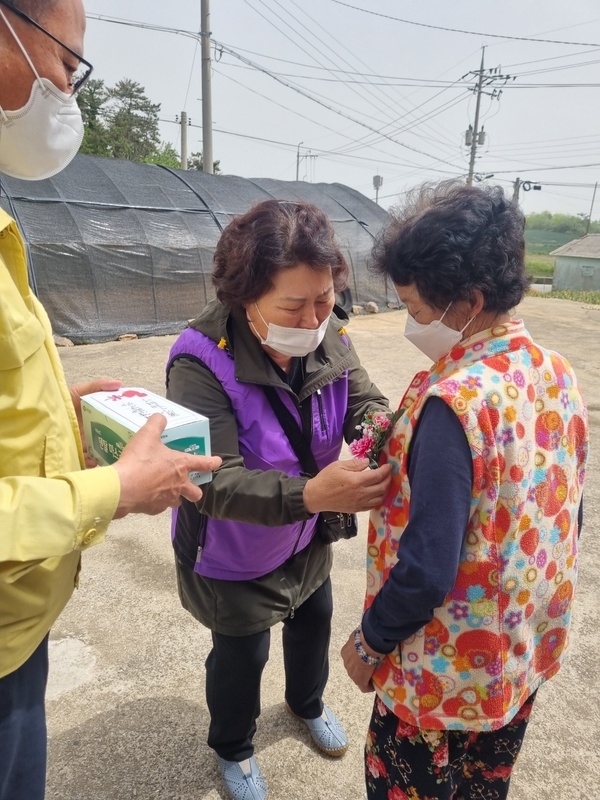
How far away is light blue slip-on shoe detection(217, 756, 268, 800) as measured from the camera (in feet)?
6.31

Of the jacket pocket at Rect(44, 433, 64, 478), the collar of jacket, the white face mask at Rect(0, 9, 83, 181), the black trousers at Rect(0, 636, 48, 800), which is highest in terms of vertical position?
the white face mask at Rect(0, 9, 83, 181)

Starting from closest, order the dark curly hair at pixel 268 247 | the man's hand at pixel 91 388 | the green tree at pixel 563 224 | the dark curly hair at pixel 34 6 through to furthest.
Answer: the dark curly hair at pixel 34 6 < the man's hand at pixel 91 388 < the dark curly hair at pixel 268 247 < the green tree at pixel 563 224

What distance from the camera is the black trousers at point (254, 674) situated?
6.05 ft

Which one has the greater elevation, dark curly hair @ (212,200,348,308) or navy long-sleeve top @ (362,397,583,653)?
dark curly hair @ (212,200,348,308)

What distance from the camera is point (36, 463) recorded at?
1.11 m

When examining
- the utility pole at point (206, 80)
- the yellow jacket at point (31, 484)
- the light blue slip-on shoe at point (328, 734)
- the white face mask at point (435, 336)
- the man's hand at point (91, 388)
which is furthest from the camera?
the utility pole at point (206, 80)

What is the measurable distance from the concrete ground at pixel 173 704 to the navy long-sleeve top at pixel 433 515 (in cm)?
122

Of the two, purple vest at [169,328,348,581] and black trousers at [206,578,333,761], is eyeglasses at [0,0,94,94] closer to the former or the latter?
purple vest at [169,328,348,581]

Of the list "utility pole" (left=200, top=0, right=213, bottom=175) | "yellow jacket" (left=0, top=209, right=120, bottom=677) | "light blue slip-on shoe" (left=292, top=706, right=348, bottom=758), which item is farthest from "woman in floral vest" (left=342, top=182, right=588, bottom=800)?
"utility pole" (left=200, top=0, right=213, bottom=175)

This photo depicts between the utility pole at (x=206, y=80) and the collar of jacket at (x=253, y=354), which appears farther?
the utility pole at (x=206, y=80)

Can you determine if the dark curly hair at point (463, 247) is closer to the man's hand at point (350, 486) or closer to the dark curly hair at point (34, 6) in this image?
the man's hand at point (350, 486)

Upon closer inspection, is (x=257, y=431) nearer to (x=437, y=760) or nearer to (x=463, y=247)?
(x=463, y=247)

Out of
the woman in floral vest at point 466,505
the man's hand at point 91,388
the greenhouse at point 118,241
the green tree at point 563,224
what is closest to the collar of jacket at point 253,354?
the man's hand at point 91,388

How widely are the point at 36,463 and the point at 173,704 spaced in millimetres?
1654
